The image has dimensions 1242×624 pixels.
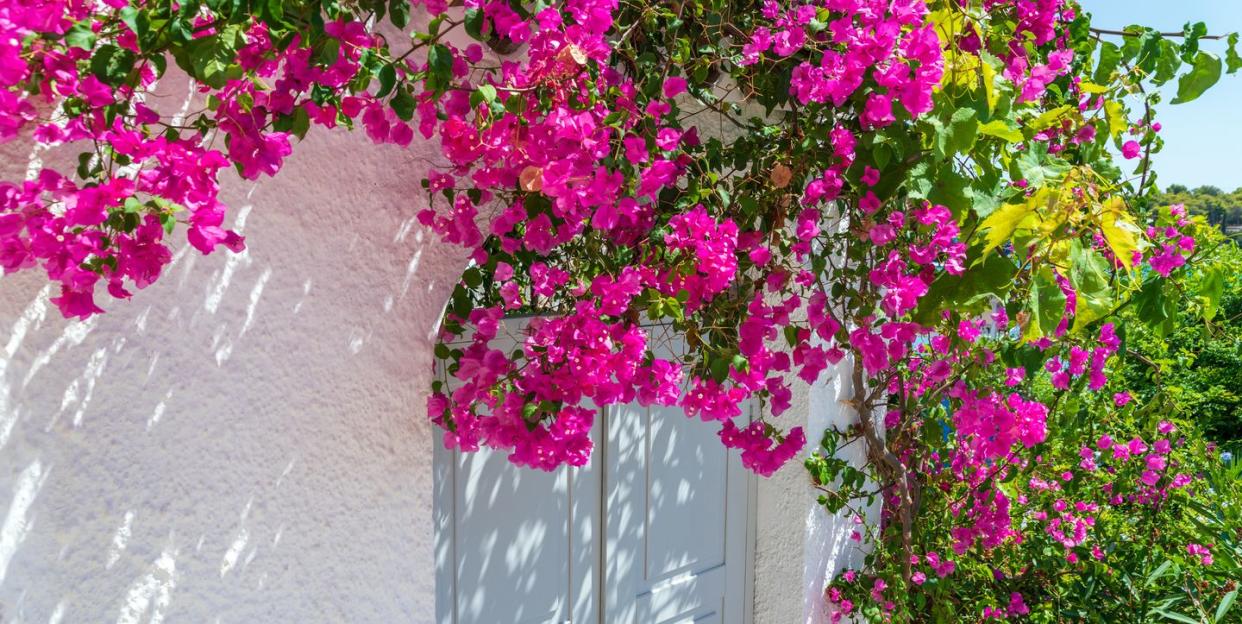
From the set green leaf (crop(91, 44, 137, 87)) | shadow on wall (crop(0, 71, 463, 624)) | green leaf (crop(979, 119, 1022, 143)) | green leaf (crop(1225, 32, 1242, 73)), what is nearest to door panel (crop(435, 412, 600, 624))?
shadow on wall (crop(0, 71, 463, 624))

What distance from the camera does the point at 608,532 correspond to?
329 centimetres

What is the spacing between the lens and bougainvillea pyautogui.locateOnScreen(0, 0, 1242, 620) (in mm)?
1443

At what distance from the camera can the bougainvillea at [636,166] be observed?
1.44 meters

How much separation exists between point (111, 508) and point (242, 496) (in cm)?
28

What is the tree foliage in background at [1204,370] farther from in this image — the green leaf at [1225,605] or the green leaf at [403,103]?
the green leaf at [403,103]

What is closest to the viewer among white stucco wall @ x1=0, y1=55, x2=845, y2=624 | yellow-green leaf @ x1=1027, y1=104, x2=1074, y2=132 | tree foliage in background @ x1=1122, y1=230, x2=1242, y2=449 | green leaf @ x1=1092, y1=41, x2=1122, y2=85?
white stucco wall @ x1=0, y1=55, x2=845, y2=624

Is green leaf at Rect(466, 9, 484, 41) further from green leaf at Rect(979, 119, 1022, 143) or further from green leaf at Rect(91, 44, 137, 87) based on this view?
green leaf at Rect(979, 119, 1022, 143)

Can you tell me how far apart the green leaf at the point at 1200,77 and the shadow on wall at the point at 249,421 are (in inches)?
88.0

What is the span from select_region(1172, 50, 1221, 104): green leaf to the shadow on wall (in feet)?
7.34

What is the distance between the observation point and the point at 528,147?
180 cm

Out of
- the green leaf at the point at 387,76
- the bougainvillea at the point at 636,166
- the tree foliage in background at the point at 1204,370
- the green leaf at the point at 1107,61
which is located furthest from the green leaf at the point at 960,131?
the tree foliage in background at the point at 1204,370

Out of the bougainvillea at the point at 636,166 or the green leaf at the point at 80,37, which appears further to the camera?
the bougainvillea at the point at 636,166

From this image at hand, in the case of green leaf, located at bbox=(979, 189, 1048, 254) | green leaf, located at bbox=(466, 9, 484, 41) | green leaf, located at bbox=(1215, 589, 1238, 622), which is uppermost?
green leaf, located at bbox=(979, 189, 1048, 254)

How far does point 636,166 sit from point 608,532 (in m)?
1.48
